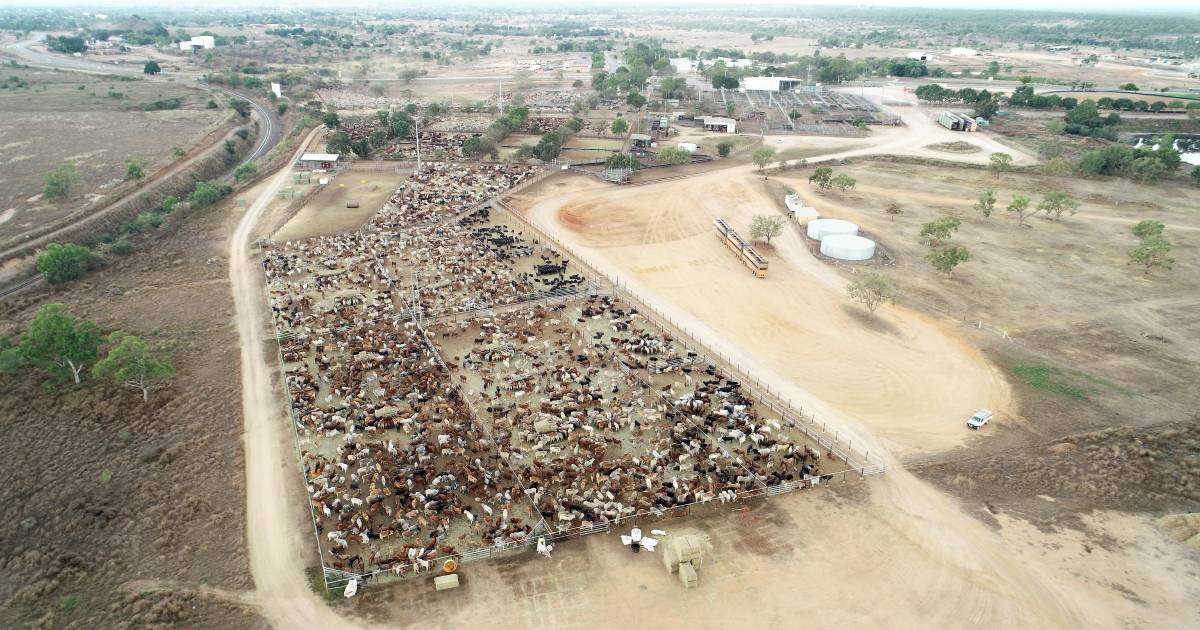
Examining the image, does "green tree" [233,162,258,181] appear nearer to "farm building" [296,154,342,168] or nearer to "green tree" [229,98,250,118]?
"farm building" [296,154,342,168]

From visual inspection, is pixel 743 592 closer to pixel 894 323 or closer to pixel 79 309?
pixel 894 323

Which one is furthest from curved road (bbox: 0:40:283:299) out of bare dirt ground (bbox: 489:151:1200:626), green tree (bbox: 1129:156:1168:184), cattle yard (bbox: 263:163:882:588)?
green tree (bbox: 1129:156:1168:184)

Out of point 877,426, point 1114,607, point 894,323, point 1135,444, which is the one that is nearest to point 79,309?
point 877,426

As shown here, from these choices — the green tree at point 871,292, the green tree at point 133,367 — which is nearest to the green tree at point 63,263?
the green tree at point 133,367

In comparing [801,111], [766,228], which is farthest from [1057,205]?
[801,111]

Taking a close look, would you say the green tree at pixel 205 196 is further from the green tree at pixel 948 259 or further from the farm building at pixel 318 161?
the green tree at pixel 948 259

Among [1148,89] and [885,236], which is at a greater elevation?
[1148,89]
